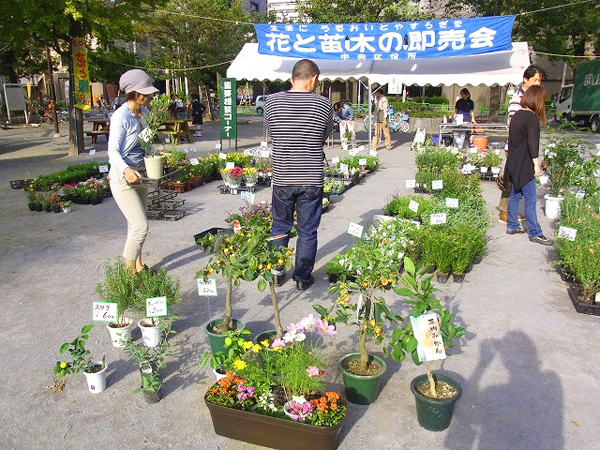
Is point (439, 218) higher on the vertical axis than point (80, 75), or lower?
lower

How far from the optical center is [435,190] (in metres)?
7.22

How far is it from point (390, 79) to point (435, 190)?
22.5 feet

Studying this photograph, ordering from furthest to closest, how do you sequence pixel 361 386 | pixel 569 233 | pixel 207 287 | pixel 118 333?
pixel 569 233, pixel 118 333, pixel 207 287, pixel 361 386

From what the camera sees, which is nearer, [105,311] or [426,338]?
[426,338]

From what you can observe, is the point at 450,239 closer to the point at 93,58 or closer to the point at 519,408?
the point at 519,408

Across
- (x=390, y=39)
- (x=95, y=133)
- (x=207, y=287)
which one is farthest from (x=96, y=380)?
(x=95, y=133)

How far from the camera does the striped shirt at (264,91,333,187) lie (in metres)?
4.00

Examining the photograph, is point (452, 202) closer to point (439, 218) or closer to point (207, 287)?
point (439, 218)

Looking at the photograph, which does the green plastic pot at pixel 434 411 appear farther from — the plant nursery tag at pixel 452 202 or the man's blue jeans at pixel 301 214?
the plant nursery tag at pixel 452 202

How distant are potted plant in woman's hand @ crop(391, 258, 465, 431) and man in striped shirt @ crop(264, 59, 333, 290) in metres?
1.67

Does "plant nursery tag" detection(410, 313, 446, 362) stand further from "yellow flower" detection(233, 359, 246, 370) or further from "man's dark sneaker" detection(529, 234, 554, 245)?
"man's dark sneaker" detection(529, 234, 554, 245)

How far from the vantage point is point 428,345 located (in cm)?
257

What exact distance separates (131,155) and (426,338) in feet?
9.84

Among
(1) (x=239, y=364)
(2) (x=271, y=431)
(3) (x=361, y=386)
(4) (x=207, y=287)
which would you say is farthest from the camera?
(4) (x=207, y=287)
